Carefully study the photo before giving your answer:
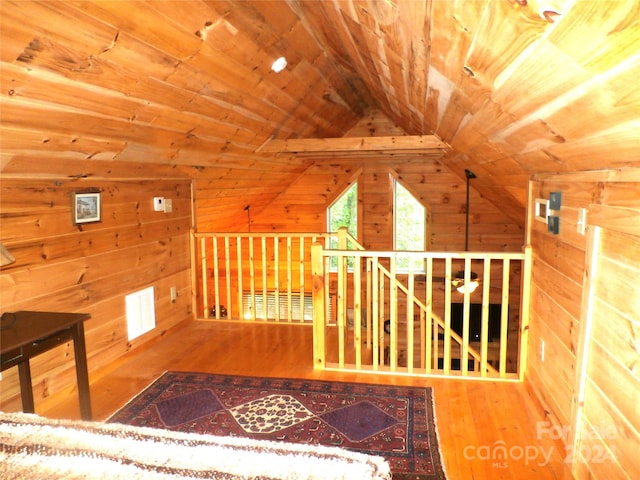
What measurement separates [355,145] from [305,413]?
2734mm

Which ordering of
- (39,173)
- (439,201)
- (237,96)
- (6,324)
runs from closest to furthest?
(6,324) < (39,173) < (237,96) < (439,201)

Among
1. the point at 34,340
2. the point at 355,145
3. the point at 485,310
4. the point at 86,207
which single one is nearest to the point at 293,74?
the point at 355,145

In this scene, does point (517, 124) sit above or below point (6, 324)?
above

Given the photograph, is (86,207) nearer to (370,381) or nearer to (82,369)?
(82,369)

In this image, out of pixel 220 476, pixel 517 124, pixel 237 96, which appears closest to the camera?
pixel 220 476

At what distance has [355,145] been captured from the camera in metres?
4.53

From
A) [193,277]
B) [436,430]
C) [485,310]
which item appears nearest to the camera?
[436,430]

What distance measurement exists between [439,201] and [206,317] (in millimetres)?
3820

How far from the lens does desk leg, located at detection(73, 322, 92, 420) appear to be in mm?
Result: 2498

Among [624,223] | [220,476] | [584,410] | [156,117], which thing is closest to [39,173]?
[156,117]

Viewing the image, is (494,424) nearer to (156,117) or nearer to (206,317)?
(156,117)

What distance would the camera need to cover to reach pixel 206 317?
479 centimetres

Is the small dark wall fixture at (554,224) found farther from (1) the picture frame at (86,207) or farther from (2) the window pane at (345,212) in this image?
(2) the window pane at (345,212)

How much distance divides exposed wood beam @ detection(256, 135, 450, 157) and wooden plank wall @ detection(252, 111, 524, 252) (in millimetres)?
1865
